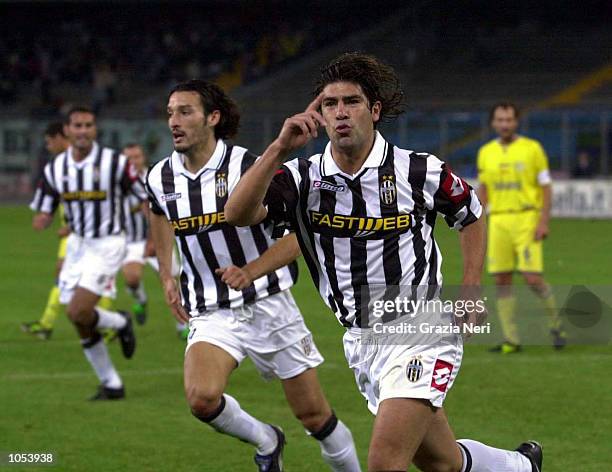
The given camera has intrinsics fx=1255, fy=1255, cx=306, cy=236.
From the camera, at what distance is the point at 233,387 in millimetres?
9734

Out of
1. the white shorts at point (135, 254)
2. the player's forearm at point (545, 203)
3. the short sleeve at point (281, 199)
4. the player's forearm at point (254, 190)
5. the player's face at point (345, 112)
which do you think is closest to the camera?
the player's forearm at point (254, 190)

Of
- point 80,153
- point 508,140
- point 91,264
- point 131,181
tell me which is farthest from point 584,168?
point 91,264

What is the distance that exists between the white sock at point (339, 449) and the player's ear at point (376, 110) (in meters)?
1.83

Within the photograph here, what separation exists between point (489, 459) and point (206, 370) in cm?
155

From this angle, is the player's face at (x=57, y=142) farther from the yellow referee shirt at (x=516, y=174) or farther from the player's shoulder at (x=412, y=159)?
the player's shoulder at (x=412, y=159)

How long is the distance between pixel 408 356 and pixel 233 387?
4736mm

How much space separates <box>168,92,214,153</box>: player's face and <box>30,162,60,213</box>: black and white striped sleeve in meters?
3.71

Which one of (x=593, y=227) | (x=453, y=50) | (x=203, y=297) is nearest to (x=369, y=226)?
(x=203, y=297)

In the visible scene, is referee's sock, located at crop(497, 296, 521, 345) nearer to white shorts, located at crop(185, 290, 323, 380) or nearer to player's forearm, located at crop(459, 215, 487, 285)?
white shorts, located at crop(185, 290, 323, 380)

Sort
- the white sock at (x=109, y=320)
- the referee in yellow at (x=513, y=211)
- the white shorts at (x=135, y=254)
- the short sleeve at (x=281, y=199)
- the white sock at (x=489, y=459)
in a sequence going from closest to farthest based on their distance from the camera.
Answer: the short sleeve at (x=281, y=199) < the white sock at (x=489, y=459) < the white sock at (x=109, y=320) < the referee in yellow at (x=513, y=211) < the white shorts at (x=135, y=254)

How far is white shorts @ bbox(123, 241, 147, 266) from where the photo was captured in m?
14.6

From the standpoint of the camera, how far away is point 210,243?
6.74m

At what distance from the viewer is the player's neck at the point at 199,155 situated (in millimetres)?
6922

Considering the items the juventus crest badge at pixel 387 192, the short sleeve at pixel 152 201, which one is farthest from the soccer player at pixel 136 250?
the juventus crest badge at pixel 387 192
